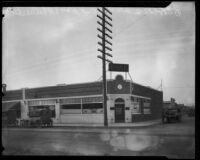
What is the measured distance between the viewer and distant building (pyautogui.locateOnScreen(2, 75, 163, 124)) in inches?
870

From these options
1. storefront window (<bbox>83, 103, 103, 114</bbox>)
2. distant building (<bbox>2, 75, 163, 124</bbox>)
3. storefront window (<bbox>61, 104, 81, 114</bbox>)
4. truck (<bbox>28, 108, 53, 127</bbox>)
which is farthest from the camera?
storefront window (<bbox>83, 103, 103, 114</bbox>)

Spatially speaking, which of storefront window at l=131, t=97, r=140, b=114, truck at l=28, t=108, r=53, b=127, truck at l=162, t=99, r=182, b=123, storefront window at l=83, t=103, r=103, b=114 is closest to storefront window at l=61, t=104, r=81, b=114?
storefront window at l=83, t=103, r=103, b=114

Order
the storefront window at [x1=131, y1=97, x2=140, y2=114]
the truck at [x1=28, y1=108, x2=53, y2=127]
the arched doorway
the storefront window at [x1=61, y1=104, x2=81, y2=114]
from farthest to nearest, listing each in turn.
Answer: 1. the storefront window at [x1=131, y1=97, x2=140, y2=114]
2. the arched doorway
3. the storefront window at [x1=61, y1=104, x2=81, y2=114]
4. the truck at [x1=28, y1=108, x2=53, y2=127]

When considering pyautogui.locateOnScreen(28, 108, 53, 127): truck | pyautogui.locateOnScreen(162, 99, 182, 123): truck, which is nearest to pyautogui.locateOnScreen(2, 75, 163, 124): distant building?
pyautogui.locateOnScreen(28, 108, 53, 127): truck

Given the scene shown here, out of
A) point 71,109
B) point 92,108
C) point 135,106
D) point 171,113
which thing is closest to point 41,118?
point 71,109

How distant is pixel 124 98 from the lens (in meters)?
24.4

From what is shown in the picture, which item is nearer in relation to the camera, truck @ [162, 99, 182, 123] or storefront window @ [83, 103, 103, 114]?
truck @ [162, 99, 182, 123]

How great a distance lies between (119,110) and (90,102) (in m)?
2.96

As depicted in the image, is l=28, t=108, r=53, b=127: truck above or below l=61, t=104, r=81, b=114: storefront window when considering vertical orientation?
below

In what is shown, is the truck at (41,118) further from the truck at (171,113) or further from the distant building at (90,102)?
the truck at (171,113)

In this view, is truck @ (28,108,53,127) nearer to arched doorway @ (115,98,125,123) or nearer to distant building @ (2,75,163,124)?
distant building @ (2,75,163,124)

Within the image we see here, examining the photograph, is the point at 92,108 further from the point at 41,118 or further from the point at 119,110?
the point at 41,118
